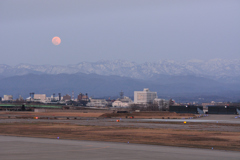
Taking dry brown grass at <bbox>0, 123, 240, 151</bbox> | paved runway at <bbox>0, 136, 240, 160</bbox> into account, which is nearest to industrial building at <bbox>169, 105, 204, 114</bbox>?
dry brown grass at <bbox>0, 123, 240, 151</bbox>

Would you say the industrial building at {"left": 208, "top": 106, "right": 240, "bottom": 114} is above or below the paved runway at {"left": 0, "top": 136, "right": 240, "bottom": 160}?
above

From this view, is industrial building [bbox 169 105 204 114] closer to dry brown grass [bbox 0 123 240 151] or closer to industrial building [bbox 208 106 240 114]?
industrial building [bbox 208 106 240 114]

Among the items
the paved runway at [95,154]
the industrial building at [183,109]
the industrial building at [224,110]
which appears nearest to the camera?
the paved runway at [95,154]

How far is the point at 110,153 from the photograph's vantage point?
89.8ft

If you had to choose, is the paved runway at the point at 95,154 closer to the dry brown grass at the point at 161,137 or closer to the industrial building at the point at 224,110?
the dry brown grass at the point at 161,137

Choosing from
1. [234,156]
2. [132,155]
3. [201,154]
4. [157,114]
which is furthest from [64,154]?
[157,114]

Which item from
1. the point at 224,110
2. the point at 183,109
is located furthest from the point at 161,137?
the point at 224,110

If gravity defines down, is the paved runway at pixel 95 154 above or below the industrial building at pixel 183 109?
below

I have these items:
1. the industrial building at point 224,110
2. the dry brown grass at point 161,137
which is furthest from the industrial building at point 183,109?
the dry brown grass at point 161,137

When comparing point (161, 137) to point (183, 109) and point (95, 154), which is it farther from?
point (183, 109)

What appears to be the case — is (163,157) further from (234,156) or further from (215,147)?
(215,147)

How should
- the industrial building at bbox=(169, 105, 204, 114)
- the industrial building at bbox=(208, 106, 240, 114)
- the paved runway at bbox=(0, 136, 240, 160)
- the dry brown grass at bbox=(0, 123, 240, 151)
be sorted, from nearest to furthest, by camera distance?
the paved runway at bbox=(0, 136, 240, 160) < the dry brown grass at bbox=(0, 123, 240, 151) < the industrial building at bbox=(169, 105, 204, 114) < the industrial building at bbox=(208, 106, 240, 114)

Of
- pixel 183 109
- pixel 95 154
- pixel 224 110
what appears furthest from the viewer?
pixel 224 110

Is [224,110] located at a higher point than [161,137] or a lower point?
higher
